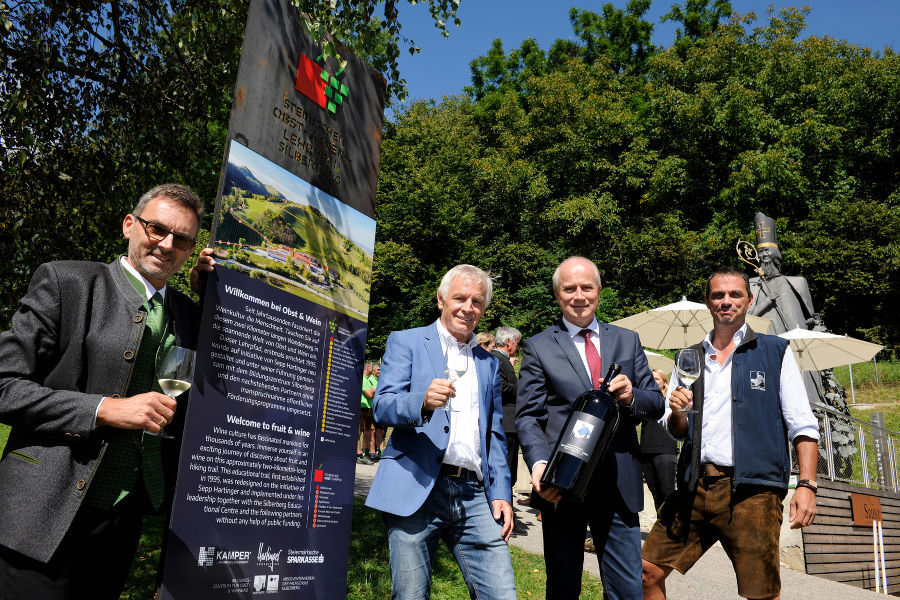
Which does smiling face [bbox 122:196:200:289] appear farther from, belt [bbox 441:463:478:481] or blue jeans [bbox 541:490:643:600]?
blue jeans [bbox 541:490:643:600]

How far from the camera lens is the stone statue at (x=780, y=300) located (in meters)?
12.7

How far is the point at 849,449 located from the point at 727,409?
9.39 m

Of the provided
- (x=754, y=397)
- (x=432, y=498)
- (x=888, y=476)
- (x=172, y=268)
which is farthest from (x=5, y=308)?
(x=888, y=476)

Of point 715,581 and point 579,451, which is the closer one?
point 579,451

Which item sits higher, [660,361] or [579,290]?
[660,361]

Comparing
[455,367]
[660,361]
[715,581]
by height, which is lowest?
[715,581]

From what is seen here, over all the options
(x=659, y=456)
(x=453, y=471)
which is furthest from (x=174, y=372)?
(x=659, y=456)

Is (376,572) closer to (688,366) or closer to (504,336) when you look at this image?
(504,336)

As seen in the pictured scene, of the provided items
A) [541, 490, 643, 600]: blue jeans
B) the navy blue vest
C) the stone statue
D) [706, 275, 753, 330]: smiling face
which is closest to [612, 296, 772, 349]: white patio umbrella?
the stone statue

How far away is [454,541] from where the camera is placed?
122 inches

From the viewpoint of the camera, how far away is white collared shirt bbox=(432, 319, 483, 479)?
3111 millimetres

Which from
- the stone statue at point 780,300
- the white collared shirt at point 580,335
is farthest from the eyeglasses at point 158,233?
the stone statue at point 780,300

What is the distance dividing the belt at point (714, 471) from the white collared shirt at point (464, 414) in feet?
4.86

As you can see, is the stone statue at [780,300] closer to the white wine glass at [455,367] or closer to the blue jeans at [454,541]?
the white wine glass at [455,367]
